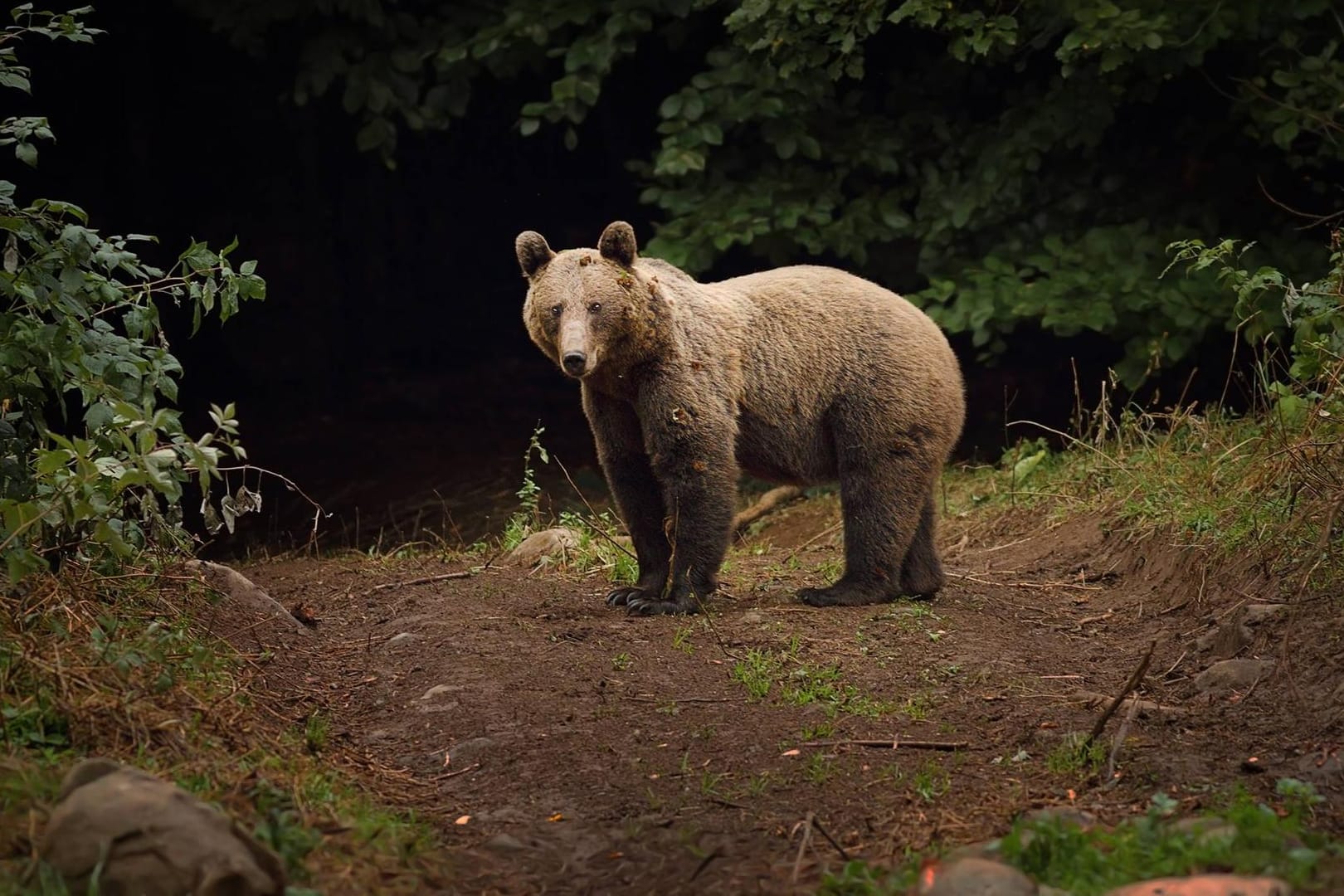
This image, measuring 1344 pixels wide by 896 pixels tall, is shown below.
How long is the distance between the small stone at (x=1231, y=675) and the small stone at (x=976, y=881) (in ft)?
6.54

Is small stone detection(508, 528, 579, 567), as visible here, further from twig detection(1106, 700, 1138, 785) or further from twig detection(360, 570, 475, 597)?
twig detection(1106, 700, 1138, 785)

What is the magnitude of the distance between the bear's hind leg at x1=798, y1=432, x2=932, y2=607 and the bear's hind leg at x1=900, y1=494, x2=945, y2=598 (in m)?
0.17

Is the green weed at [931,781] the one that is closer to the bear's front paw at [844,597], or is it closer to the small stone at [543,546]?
the bear's front paw at [844,597]

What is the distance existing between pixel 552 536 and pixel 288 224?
709 centimetres

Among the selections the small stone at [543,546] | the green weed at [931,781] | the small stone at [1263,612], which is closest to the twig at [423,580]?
the small stone at [543,546]

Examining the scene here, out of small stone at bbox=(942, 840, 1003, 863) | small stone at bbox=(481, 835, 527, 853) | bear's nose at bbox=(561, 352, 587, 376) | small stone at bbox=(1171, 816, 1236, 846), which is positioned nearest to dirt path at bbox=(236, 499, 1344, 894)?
small stone at bbox=(481, 835, 527, 853)

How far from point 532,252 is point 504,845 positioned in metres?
3.03

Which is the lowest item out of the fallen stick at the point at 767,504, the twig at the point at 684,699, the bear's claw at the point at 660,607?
the fallen stick at the point at 767,504

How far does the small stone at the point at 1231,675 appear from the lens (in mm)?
5125

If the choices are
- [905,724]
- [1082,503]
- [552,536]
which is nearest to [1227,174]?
[1082,503]

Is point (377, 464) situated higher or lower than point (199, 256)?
lower

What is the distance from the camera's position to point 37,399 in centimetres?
513

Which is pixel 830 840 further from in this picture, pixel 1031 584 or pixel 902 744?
pixel 1031 584

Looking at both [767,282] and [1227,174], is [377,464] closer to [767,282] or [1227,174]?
[767,282]
